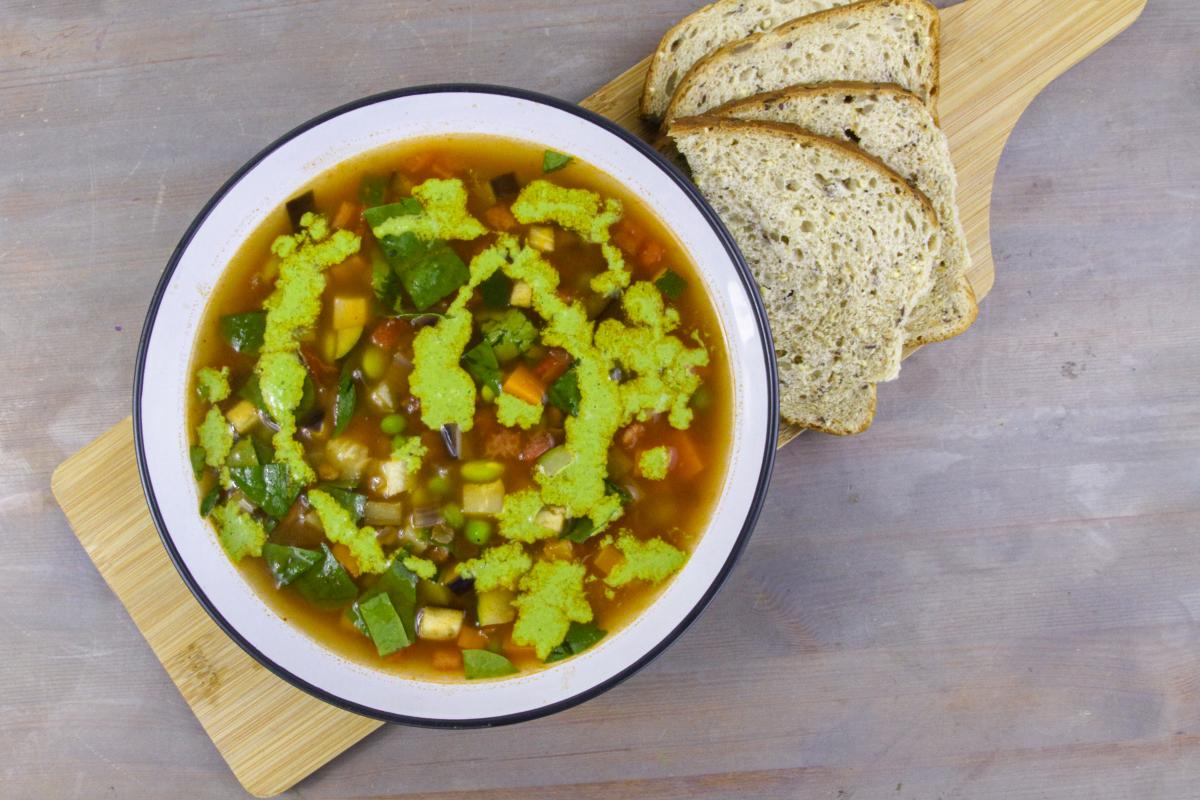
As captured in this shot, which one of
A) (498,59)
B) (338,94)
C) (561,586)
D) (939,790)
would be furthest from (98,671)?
(939,790)

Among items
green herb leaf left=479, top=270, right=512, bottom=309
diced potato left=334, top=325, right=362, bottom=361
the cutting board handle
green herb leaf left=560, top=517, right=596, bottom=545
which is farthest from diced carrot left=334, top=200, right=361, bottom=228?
the cutting board handle

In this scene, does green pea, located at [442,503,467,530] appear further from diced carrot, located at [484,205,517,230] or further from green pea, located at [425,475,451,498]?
diced carrot, located at [484,205,517,230]

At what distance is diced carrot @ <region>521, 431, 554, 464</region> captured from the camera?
8.85 ft

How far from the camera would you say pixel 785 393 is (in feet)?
10.0

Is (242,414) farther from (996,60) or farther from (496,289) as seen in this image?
(996,60)

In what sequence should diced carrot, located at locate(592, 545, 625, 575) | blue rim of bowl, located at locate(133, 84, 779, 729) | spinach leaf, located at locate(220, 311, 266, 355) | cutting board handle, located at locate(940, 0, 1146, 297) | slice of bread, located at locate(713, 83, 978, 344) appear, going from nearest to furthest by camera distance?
blue rim of bowl, located at locate(133, 84, 779, 729) < spinach leaf, located at locate(220, 311, 266, 355) < diced carrot, located at locate(592, 545, 625, 575) < slice of bread, located at locate(713, 83, 978, 344) < cutting board handle, located at locate(940, 0, 1146, 297)

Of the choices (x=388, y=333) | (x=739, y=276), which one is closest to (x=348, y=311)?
(x=388, y=333)

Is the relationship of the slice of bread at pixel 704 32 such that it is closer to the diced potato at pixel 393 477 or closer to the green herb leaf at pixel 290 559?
the diced potato at pixel 393 477

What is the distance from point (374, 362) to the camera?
2.68m

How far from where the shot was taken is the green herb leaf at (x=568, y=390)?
8.75 ft

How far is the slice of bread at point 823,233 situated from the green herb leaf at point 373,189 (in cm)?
97

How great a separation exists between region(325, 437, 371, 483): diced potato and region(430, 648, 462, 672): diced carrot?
0.64 metres

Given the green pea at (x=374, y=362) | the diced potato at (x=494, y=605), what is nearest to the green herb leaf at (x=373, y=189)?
the green pea at (x=374, y=362)

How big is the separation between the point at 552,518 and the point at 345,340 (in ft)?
2.90
